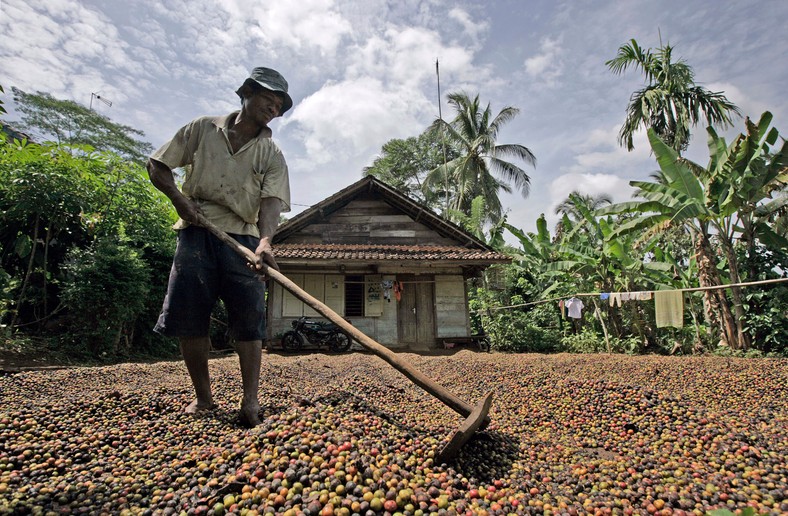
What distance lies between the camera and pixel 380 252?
32.2 ft

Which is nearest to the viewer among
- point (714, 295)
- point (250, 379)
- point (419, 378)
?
point (419, 378)

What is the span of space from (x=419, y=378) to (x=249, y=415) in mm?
1005

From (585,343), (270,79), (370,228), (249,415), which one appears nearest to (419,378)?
(249,415)

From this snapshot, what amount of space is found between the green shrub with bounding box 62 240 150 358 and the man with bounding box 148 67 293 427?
215 inches

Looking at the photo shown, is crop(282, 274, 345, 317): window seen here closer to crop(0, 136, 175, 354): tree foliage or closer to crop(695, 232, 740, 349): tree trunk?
crop(0, 136, 175, 354): tree foliage

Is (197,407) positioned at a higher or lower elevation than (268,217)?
lower

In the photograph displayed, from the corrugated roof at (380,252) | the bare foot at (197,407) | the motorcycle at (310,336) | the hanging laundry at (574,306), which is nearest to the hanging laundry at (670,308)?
the hanging laundry at (574,306)

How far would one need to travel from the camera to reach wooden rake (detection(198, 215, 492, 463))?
1.90m

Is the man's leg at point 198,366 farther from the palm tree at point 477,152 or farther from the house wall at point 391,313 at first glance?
the palm tree at point 477,152

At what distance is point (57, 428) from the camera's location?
205 centimetres

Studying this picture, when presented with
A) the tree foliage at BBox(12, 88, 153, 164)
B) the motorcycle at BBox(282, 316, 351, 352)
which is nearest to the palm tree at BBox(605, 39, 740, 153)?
the motorcycle at BBox(282, 316, 351, 352)

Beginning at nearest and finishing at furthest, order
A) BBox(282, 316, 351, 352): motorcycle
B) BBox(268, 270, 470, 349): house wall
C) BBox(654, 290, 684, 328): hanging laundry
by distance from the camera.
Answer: BBox(654, 290, 684, 328): hanging laundry, BBox(282, 316, 351, 352): motorcycle, BBox(268, 270, 470, 349): house wall

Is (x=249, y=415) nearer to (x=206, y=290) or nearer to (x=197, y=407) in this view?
(x=197, y=407)

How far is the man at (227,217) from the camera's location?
235cm
